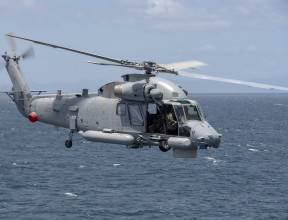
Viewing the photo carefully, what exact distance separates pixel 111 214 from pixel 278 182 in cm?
4951

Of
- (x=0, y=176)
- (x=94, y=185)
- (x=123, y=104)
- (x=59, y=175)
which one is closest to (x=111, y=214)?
(x=94, y=185)

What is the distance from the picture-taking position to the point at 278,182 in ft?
463

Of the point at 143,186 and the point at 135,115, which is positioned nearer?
the point at 135,115

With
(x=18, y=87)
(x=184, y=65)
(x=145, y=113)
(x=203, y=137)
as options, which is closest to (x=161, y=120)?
(x=145, y=113)

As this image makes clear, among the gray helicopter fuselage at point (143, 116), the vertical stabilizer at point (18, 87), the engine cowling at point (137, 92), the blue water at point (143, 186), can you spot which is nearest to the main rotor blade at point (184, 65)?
the gray helicopter fuselage at point (143, 116)

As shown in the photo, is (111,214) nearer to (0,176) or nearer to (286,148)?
(0,176)

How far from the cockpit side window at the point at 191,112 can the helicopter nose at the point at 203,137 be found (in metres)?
0.96

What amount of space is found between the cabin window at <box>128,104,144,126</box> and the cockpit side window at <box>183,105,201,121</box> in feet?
9.80

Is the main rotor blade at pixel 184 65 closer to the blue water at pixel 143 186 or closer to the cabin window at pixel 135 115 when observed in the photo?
the cabin window at pixel 135 115

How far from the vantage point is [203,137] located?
97.0 feet

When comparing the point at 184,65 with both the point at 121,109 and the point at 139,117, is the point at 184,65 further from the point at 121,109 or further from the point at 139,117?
the point at 121,109

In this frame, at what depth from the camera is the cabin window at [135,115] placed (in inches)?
1264

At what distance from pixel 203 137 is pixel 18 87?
1823cm

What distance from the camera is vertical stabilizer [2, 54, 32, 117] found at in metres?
40.0
